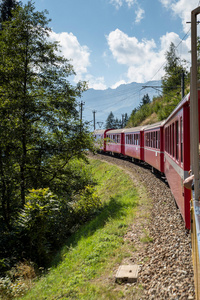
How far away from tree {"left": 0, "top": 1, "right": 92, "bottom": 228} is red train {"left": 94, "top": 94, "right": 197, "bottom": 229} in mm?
2284

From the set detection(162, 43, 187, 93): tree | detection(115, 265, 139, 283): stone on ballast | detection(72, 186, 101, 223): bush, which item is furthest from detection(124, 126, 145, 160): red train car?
detection(162, 43, 187, 93): tree

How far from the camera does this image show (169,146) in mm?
8523

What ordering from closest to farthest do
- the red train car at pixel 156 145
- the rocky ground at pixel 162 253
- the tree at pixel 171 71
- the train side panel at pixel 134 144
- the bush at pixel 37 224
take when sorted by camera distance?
the rocky ground at pixel 162 253
the bush at pixel 37 224
the red train car at pixel 156 145
the train side panel at pixel 134 144
the tree at pixel 171 71

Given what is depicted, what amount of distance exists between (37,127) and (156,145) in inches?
240

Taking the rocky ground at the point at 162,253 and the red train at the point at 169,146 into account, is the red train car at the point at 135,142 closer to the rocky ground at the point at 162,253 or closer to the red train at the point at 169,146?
the red train at the point at 169,146

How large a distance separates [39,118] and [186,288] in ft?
33.2

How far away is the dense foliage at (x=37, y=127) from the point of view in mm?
11422

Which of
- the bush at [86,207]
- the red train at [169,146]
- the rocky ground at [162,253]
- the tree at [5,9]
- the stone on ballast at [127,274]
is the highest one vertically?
the tree at [5,9]

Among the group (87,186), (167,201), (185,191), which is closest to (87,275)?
(185,191)

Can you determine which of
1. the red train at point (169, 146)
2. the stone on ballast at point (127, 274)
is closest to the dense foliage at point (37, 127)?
the red train at point (169, 146)

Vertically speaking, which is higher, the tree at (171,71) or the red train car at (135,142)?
the tree at (171,71)

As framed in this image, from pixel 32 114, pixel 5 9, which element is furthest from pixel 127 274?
pixel 5 9

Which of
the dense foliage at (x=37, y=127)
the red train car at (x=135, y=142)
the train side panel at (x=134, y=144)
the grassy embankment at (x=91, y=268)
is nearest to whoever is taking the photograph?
the grassy embankment at (x=91, y=268)

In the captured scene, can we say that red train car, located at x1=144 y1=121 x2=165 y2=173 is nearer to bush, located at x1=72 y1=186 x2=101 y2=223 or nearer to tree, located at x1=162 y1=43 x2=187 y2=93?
bush, located at x1=72 y1=186 x2=101 y2=223
